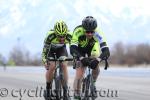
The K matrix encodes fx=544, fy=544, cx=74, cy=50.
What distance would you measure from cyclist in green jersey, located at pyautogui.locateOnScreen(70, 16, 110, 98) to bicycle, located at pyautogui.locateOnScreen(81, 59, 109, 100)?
0.13 metres

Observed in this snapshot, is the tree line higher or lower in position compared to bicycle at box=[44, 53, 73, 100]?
higher

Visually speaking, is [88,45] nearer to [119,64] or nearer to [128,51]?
[119,64]

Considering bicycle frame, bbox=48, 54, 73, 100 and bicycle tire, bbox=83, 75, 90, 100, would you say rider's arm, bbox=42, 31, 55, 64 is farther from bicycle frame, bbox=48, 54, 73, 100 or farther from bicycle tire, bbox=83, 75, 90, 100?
bicycle tire, bbox=83, 75, 90, 100

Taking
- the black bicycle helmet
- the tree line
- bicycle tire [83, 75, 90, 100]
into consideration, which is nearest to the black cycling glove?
bicycle tire [83, 75, 90, 100]

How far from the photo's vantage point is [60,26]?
11.6 metres

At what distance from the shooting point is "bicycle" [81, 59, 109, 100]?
1015 cm

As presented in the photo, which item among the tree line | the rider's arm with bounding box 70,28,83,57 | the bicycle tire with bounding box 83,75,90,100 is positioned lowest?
the bicycle tire with bounding box 83,75,90,100

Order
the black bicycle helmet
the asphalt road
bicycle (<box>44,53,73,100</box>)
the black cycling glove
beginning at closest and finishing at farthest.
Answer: the black cycling glove → the black bicycle helmet → bicycle (<box>44,53,73,100</box>) → the asphalt road

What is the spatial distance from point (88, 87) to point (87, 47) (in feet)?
3.07

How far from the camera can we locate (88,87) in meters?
10.3

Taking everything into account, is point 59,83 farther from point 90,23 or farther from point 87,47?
point 90,23

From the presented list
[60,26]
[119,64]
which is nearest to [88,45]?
[60,26]

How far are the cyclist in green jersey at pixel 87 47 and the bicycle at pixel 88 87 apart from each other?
0.44ft

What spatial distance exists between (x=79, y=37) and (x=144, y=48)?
4449 cm
